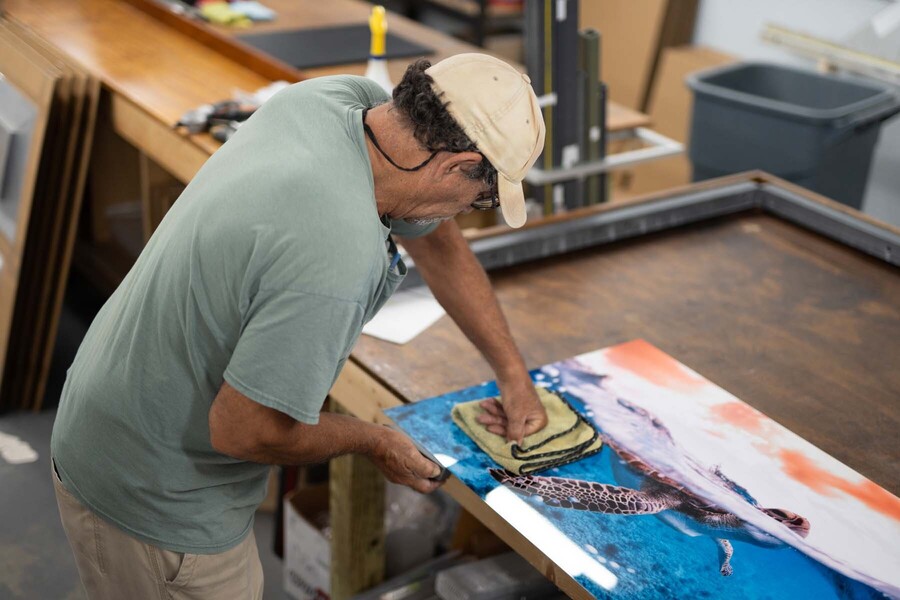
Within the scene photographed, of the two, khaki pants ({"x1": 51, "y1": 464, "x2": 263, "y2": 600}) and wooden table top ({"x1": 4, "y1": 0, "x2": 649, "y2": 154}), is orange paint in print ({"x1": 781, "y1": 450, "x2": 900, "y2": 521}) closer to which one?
khaki pants ({"x1": 51, "y1": 464, "x2": 263, "y2": 600})

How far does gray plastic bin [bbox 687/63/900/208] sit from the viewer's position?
366cm

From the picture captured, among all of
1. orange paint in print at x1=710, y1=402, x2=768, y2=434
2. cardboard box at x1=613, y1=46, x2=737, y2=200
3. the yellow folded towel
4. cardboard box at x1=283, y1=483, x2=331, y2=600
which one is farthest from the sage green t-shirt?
cardboard box at x1=613, y1=46, x2=737, y2=200

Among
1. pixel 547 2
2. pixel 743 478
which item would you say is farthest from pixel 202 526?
pixel 547 2

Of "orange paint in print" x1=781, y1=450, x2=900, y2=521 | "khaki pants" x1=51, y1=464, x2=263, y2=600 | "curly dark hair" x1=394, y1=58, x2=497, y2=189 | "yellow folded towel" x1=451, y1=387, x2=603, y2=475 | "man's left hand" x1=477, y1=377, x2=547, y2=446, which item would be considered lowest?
"khaki pants" x1=51, y1=464, x2=263, y2=600

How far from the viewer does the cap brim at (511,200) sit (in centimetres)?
144

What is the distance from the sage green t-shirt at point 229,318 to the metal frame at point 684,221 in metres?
0.75

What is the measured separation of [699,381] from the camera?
78.2 inches

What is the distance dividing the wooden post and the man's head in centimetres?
95

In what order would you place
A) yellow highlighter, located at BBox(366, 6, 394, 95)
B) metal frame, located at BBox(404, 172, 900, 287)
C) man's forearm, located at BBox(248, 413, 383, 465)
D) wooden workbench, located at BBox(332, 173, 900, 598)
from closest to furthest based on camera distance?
1. man's forearm, located at BBox(248, 413, 383, 465)
2. wooden workbench, located at BBox(332, 173, 900, 598)
3. metal frame, located at BBox(404, 172, 900, 287)
4. yellow highlighter, located at BBox(366, 6, 394, 95)

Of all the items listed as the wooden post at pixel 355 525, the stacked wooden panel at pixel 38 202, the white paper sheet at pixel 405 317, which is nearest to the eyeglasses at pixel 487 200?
the white paper sheet at pixel 405 317

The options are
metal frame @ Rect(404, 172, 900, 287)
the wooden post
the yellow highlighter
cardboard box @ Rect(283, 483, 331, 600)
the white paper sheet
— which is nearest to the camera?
the white paper sheet

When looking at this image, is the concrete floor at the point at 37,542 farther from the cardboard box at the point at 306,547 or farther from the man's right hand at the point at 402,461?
the man's right hand at the point at 402,461

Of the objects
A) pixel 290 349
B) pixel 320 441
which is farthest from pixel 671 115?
pixel 290 349

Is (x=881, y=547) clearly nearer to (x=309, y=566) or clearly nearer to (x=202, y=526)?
(x=202, y=526)
